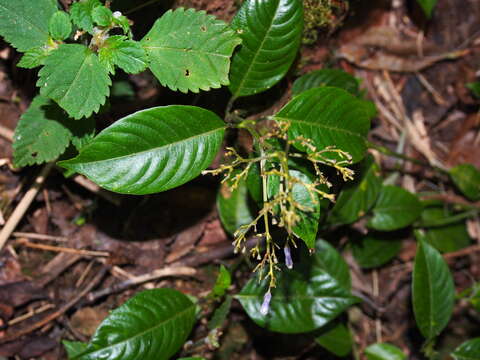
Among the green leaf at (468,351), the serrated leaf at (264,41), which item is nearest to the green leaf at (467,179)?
the green leaf at (468,351)

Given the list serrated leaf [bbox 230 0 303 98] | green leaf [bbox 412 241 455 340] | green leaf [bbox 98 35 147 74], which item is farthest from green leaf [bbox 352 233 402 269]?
green leaf [bbox 98 35 147 74]

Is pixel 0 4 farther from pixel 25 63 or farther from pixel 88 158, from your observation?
pixel 88 158

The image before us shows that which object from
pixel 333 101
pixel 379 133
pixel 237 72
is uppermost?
pixel 237 72

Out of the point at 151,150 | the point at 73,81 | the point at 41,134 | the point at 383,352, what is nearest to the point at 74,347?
the point at 41,134

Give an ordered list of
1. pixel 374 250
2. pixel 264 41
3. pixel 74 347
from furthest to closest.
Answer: pixel 374 250
pixel 74 347
pixel 264 41

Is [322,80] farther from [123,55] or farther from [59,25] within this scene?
[59,25]

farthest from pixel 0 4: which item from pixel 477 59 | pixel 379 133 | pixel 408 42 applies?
pixel 477 59
